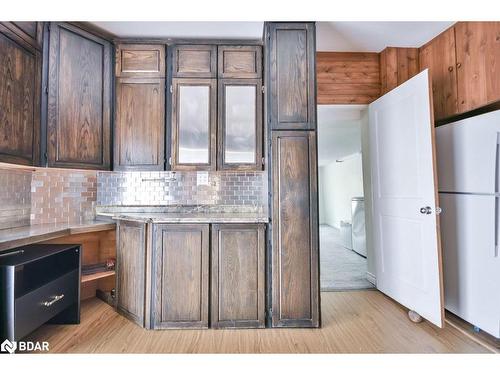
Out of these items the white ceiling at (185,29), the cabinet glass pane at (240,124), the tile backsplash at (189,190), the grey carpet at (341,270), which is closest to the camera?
the white ceiling at (185,29)

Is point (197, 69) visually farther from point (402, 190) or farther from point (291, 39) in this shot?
point (402, 190)

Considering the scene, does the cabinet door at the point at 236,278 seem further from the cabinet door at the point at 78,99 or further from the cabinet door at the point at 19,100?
the cabinet door at the point at 19,100

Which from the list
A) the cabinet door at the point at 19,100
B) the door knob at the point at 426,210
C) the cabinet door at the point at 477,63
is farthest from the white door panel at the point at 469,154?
the cabinet door at the point at 19,100

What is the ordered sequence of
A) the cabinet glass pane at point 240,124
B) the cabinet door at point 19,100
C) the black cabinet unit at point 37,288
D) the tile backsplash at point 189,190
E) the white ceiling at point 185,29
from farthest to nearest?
the tile backsplash at point 189,190 → the cabinet glass pane at point 240,124 → the white ceiling at point 185,29 → the cabinet door at point 19,100 → the black cabinet unit at point 37,288

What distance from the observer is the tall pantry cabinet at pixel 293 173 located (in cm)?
196

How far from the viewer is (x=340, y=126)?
3.81 m

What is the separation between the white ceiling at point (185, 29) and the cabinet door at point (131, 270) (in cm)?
171

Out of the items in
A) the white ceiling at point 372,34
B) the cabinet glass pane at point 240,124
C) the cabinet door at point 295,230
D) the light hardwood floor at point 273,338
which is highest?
the white ceiling at point 372,34

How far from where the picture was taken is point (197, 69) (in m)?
2.37

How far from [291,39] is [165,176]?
1.74m

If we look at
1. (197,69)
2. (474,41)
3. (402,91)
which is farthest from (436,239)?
(197,69)

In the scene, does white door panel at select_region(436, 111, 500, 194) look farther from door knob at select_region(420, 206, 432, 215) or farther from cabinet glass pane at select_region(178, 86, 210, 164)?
cabinet glass pane at select_region(178, 86, 210, 164)

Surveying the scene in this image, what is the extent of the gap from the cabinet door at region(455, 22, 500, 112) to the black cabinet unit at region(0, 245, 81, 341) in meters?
3.42
